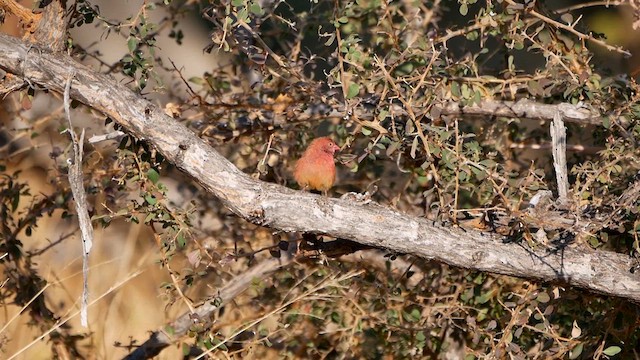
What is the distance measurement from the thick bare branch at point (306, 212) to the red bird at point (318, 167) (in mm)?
675

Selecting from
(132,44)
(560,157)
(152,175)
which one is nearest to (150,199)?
(152,175)

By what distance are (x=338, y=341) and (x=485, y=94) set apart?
4.68ft

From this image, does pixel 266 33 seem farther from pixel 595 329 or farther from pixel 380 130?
pixel 595 329

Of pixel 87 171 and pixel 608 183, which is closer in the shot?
pixel 608 183

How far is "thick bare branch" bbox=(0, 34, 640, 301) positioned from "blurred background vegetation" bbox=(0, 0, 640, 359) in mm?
92

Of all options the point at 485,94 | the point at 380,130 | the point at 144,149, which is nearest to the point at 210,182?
the point at 144,149

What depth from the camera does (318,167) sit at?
4070mm

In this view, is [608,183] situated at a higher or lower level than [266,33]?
lower

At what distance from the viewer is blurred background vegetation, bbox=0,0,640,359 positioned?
3.63 meters

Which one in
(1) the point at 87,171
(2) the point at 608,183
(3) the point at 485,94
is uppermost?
(1) the point at 87,171

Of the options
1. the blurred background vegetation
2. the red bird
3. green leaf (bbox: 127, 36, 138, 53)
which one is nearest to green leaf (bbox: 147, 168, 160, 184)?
the blurred background vegetation

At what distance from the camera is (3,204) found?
15.7 ft

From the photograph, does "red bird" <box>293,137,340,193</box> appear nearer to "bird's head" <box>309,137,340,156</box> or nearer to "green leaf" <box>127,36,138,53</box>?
"bird's head" <box>309,137,340,156</box>

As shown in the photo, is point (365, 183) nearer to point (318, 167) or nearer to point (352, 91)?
point (318, 167)
